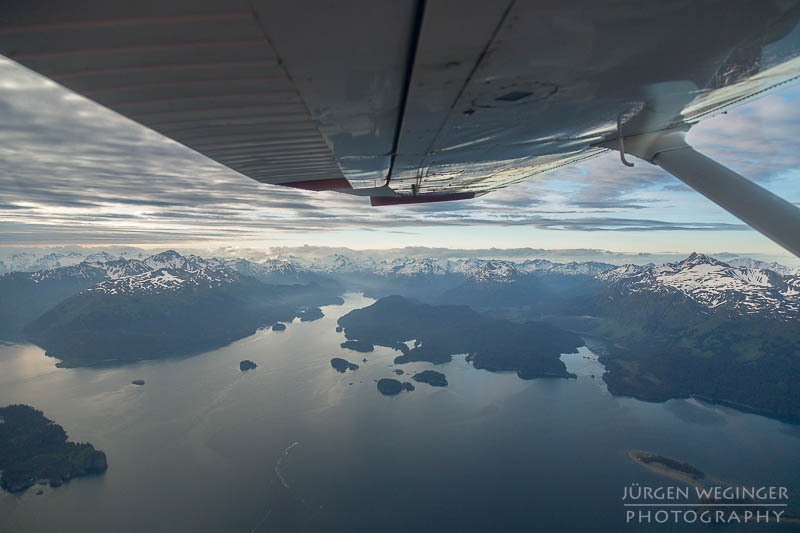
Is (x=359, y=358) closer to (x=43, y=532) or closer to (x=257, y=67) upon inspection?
(x=43, y=532)

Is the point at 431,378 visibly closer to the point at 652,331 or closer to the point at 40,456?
the point at 40,456

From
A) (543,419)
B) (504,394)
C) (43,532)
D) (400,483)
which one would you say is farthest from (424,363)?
(43,532)

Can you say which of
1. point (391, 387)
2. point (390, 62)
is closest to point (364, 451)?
point (391, 387)

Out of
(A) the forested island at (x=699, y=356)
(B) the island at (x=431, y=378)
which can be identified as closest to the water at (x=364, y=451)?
(B) the island at (x=431, y=378)

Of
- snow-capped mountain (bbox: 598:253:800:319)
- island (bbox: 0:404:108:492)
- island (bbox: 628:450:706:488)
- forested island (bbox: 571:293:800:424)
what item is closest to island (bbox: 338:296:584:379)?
forested island (bbox: 571:293:800:424)

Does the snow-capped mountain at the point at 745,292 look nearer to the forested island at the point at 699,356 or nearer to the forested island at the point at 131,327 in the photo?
the forested island at the point at 699,356
